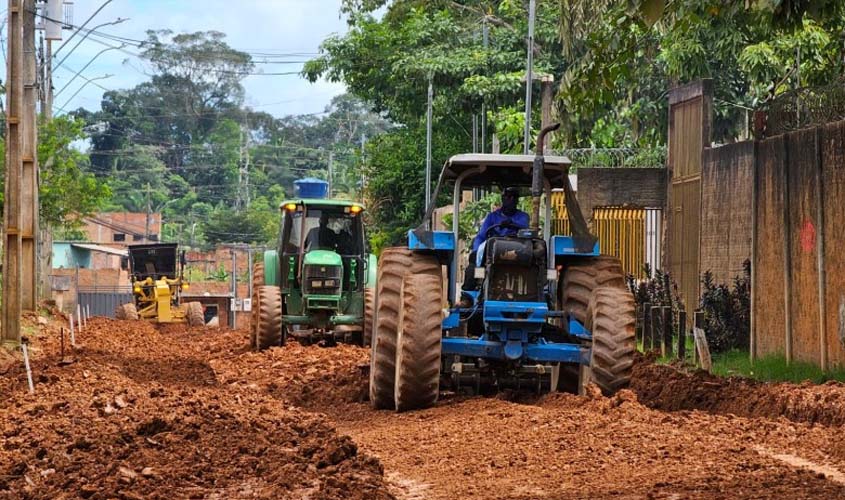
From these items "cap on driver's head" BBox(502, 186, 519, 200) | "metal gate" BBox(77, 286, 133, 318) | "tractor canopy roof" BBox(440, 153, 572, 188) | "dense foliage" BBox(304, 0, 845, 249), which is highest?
"dense foliage" BBox(304, 0, 845, 249)

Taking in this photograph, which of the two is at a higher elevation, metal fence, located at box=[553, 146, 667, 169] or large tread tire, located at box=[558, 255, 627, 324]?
metal fence, located at box=[553, 146, 667, 169]

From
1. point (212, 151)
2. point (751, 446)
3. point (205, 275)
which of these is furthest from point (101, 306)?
point (751, 446)

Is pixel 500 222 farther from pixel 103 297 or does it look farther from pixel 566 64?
pixel 103 297

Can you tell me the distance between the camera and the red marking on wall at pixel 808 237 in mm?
16984

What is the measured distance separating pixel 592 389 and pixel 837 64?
34.0ft

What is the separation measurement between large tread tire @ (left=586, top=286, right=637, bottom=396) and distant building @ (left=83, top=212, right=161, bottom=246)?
87.6 meters

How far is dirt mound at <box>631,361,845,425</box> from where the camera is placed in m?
13.2

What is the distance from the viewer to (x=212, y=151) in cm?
11988

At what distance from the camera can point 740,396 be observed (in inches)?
587

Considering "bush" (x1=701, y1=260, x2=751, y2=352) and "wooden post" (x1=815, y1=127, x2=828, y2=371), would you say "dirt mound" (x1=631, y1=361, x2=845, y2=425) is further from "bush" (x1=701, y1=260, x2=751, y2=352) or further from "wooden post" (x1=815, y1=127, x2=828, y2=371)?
"bush" (x1=701, y1=260, x2=751, y2=352)

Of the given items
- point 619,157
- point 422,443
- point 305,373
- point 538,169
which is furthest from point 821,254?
point 619,157

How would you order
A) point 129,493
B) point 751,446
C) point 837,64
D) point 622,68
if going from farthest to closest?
point 837,64, point 622,68, point 751,446, point 129,493

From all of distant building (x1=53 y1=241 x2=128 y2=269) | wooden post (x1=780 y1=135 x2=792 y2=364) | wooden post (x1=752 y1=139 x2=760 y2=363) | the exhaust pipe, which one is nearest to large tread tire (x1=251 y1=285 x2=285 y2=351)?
wooden post (x1=752 y1=139 x2=760 y2=363)

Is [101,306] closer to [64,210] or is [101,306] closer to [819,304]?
[64,210]
